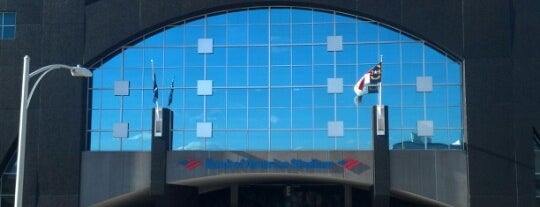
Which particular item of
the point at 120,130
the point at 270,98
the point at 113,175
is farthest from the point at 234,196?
the point at 120,130

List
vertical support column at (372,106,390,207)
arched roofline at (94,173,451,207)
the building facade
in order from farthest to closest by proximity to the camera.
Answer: arched roofline at (94,173,451,207), the building facade, vertical support column at (372,106,390,207)

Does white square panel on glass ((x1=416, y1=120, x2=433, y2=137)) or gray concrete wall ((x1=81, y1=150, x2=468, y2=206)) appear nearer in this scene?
gray concrete wall ((x1=81, y1=150, x2=468, y2=206))

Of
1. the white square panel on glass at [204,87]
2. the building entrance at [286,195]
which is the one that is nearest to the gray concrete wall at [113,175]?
the white square panel on glass at [204,87]

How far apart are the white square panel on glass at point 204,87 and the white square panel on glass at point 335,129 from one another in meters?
6.69

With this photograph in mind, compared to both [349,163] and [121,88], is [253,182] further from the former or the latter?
[121,88]

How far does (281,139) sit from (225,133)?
3006 millimetres

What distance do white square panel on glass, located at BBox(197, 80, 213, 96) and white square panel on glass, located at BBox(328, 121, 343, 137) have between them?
6689mm

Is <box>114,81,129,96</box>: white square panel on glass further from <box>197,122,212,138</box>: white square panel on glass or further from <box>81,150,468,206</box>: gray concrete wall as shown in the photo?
<box>197,122,212,138</box>: white square panel on glass

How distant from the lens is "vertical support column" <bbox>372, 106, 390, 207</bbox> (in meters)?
36.6

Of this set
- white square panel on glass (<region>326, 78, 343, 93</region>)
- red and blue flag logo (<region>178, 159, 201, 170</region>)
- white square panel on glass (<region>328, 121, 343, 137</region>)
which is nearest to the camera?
red and blue flag logo (<region>178, 159, 201, 170</region>)

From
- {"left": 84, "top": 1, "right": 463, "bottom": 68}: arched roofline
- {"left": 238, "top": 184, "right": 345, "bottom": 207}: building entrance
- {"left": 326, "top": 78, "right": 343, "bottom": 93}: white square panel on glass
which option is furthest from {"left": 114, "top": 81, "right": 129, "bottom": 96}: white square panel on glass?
{"left": 326, "top": 78, "right": 343, "bottom": 93}: white square panel on glass

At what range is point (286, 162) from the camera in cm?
3800

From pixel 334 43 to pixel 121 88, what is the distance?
463 inches

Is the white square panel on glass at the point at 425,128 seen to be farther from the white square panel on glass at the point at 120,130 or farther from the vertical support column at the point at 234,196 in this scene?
the white square panel on glass at the point at 120,130
